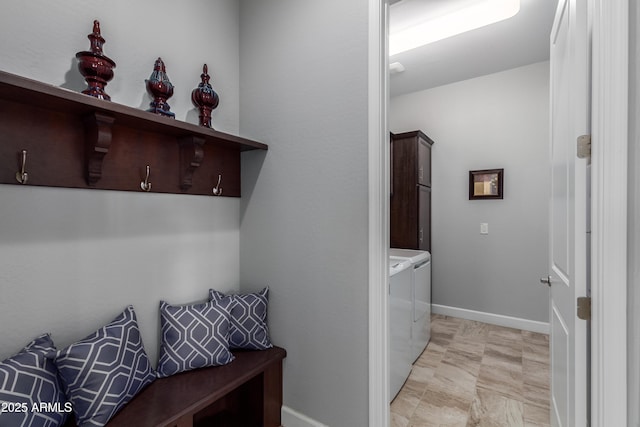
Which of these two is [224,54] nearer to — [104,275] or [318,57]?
[318,57]

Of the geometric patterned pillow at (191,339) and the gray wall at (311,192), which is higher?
the gray wall at (311,192)

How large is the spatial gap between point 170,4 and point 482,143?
10.6 ft

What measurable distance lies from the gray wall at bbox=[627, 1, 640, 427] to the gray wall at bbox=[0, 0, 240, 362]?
177 centimetres

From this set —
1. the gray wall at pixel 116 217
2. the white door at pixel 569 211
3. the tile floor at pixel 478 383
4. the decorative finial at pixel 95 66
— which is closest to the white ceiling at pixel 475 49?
the white door at pixel 569 211

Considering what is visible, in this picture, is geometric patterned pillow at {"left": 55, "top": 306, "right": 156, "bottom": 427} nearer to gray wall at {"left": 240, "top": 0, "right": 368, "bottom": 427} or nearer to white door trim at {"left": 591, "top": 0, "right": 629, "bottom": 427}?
gray wall at {"left": 240, "top": 0, "right": 368, "bottom": 427}

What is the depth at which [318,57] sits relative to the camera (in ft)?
5.18

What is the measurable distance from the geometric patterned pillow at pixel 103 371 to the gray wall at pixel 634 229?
5.59 feet

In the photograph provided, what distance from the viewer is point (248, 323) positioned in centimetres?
164

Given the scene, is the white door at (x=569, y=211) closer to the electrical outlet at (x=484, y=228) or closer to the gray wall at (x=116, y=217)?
the gray wall at (x=116, y=217)

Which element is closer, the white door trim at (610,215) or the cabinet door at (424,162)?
the white door trim at (610,215)

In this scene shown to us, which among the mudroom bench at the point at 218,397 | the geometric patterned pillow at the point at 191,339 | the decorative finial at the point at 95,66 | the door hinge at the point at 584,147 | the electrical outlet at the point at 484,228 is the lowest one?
the mudroom bench at the point at 218,397

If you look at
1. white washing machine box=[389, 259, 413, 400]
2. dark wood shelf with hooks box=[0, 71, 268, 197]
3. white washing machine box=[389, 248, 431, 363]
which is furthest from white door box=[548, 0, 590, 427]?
dark wood shelf with hooks box=[0, 71, 268, 197]

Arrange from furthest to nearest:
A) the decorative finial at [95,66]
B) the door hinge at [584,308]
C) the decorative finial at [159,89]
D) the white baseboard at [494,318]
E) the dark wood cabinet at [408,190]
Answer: the dark wood cabinet at [408,190] → the white baseboard at [494,318] → the decorative finial at [159,89] → the decorative finial at [95,66] → the door hinge at [584,308]

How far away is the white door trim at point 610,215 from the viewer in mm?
896
